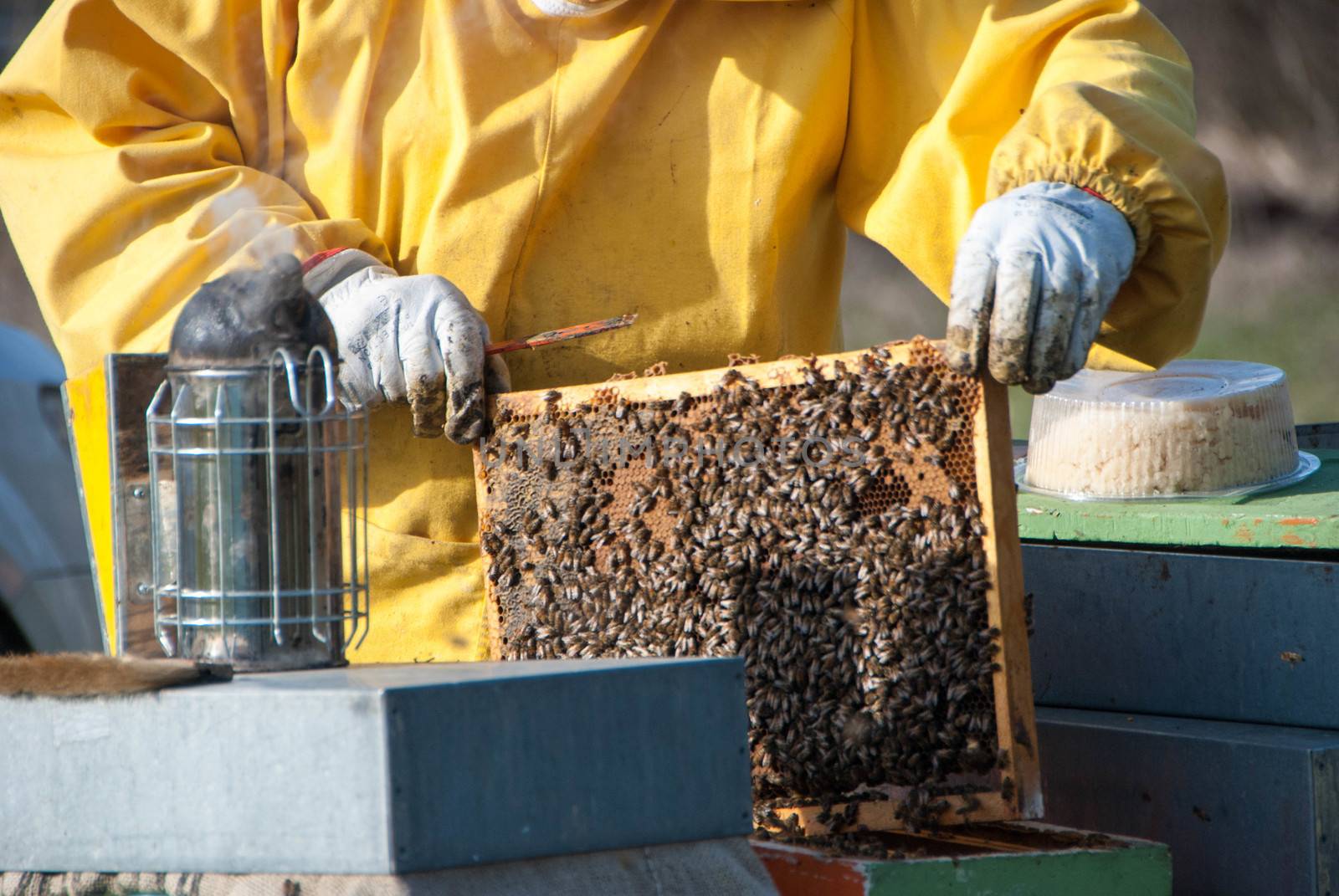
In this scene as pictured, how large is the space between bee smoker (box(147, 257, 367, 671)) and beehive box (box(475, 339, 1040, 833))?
69 centimetres

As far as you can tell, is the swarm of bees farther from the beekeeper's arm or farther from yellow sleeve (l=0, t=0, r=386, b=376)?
yellow sleeve (l=0, t=0, r=386, b=376)

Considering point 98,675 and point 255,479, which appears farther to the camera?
point 255,479

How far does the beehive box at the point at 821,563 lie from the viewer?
2.32m

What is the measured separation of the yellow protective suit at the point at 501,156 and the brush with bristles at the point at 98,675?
102 cm

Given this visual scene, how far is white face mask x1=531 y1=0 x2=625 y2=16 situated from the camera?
2811 millimetres

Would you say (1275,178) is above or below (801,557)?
above

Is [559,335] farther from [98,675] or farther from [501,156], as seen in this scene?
[98,675]

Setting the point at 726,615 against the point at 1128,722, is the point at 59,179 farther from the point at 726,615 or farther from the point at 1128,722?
the point at 1128,722

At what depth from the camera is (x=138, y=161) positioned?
2.94 metres

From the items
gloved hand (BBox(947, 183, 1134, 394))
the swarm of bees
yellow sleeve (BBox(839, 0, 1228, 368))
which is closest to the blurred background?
yellow sleeve (BBox(839, 0, 1228, 368))

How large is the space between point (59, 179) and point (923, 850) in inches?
83.0

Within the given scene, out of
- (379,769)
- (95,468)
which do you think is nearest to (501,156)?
(95,468)

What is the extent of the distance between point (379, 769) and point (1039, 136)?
1540 millimetres

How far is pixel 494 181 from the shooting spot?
2.92 m
